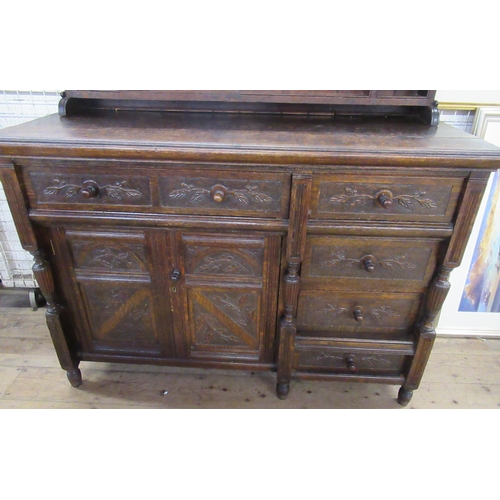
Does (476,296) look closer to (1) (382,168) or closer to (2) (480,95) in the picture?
(2) (480,95)

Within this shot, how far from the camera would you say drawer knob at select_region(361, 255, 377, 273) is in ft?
3.91

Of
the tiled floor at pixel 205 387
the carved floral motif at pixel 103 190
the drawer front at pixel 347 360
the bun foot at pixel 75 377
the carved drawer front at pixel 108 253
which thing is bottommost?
the tiled floor at pixel 205 387

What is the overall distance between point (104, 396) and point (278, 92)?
142 cm

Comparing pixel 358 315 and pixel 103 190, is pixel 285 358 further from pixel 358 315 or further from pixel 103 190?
pixel 103 190

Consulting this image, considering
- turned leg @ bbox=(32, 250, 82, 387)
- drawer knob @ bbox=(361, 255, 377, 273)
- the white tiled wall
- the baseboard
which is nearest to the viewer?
drawer knob @ bbox=(361, 255, 377, 273)

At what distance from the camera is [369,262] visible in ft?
3.94

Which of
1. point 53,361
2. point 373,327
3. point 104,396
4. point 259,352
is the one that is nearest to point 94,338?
point 104,396

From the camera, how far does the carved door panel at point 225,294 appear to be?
1240 mm

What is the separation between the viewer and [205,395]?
1541 millimetres

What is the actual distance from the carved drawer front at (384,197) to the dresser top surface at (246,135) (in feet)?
0.28

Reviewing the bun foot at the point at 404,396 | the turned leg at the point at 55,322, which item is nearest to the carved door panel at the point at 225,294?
the turned leg at the point at 55,322

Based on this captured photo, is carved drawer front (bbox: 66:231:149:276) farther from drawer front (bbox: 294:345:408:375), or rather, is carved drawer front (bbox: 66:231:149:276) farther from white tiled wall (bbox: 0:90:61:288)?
white tiled wall (bbox: 0:90:61:288)

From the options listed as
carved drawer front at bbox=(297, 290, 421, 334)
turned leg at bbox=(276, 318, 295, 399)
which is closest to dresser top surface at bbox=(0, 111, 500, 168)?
carved drawer front at bbox=(297, 290, 421, 334)

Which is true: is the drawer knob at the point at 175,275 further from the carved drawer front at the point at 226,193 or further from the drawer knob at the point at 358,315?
the drawer knob at the point at 358,315
